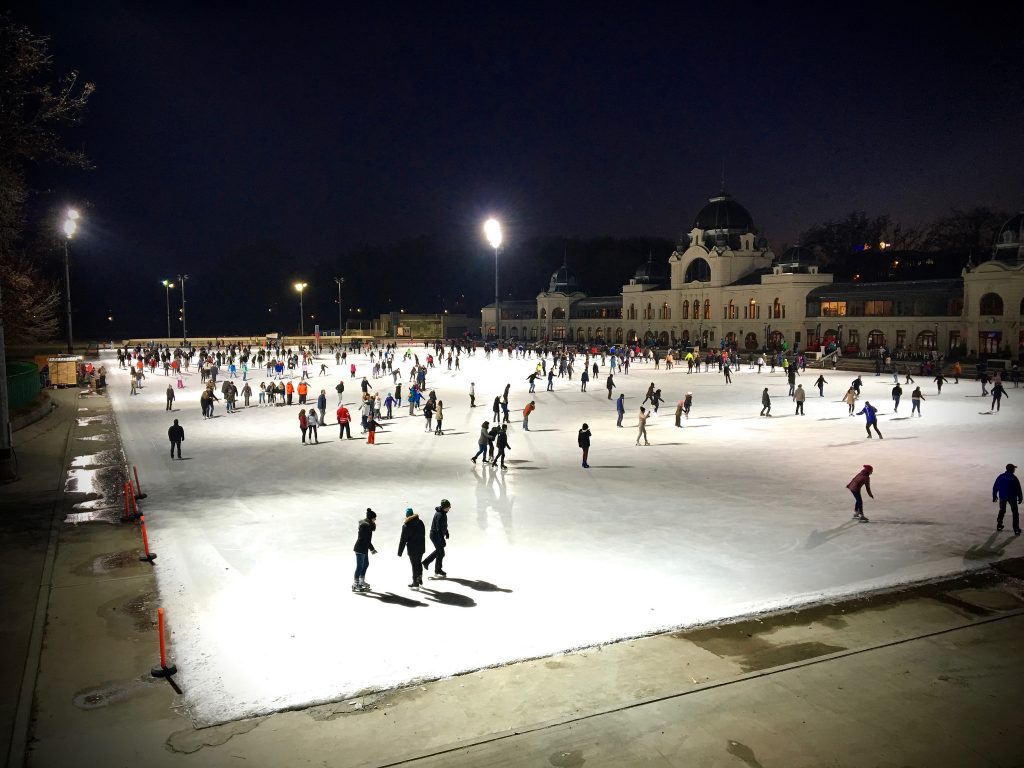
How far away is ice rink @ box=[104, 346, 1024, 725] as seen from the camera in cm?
796

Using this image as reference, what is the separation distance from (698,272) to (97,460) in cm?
6851

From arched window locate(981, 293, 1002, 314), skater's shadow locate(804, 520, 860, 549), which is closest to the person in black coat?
skater's shadow locate(804, 520, 860, 549)

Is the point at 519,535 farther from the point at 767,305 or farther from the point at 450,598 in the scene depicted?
the point at 767,305

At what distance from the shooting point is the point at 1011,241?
4806 centimetres

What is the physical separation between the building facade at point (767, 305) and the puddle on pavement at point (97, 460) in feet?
164

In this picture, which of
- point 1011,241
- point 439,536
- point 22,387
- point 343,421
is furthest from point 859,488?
point 1011,241

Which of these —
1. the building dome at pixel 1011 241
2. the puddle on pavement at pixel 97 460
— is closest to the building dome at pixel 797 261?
the building dome at pixel 1011 241

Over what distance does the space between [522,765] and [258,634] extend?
3864 millimetres

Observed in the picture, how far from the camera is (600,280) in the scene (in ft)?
384

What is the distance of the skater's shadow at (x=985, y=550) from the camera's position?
10.9m

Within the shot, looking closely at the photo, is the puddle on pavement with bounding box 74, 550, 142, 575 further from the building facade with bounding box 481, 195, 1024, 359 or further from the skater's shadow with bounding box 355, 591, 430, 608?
the building facade with bounding box 481, 195, 1024, 359

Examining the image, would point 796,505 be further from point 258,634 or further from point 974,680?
point 258,634

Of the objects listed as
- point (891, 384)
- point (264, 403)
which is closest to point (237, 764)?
Answer: point (264, 403)

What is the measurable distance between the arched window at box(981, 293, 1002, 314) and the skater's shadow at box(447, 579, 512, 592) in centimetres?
5036
